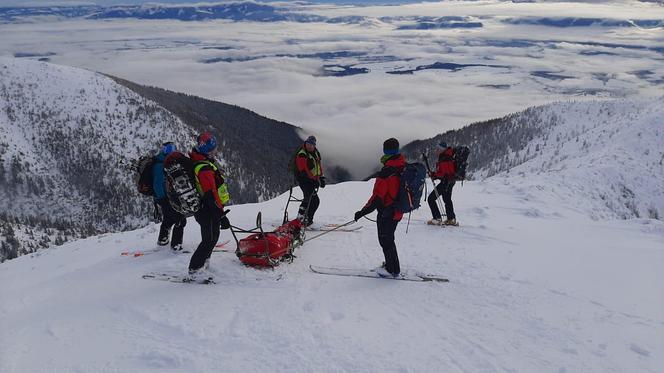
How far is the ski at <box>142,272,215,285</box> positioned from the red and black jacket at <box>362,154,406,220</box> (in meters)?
3.08

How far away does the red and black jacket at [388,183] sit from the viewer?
24.4 ft

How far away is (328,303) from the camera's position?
694cm

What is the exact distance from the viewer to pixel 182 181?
720 centimetres

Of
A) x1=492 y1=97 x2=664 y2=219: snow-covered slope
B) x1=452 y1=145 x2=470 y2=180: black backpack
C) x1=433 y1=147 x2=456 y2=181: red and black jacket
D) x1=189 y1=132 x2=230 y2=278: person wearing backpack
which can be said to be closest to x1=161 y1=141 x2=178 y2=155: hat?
x1=189 y1=132 x2=230 y2=278: person wearing backpack

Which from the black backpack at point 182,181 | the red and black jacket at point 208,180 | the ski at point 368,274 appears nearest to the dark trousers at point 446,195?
the ski at point 368,274

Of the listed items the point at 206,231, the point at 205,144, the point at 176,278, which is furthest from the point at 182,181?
the point at 176,278

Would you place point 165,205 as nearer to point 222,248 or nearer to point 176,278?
point 222,248

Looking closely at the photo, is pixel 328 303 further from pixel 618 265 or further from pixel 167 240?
pixel 618 265

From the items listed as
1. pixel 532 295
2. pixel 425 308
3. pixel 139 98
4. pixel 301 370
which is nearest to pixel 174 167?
pixel 301 370

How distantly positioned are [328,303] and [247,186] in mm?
125920

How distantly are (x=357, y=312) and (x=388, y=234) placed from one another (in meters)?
1.67

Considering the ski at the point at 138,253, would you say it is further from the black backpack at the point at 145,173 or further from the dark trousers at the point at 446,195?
the dark trousers at the point at 446,195

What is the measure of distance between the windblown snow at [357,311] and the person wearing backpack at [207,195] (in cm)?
54

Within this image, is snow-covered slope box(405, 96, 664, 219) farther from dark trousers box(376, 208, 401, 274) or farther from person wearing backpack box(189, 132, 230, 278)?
person wearing backpack box(189, 132, 230, 278)
